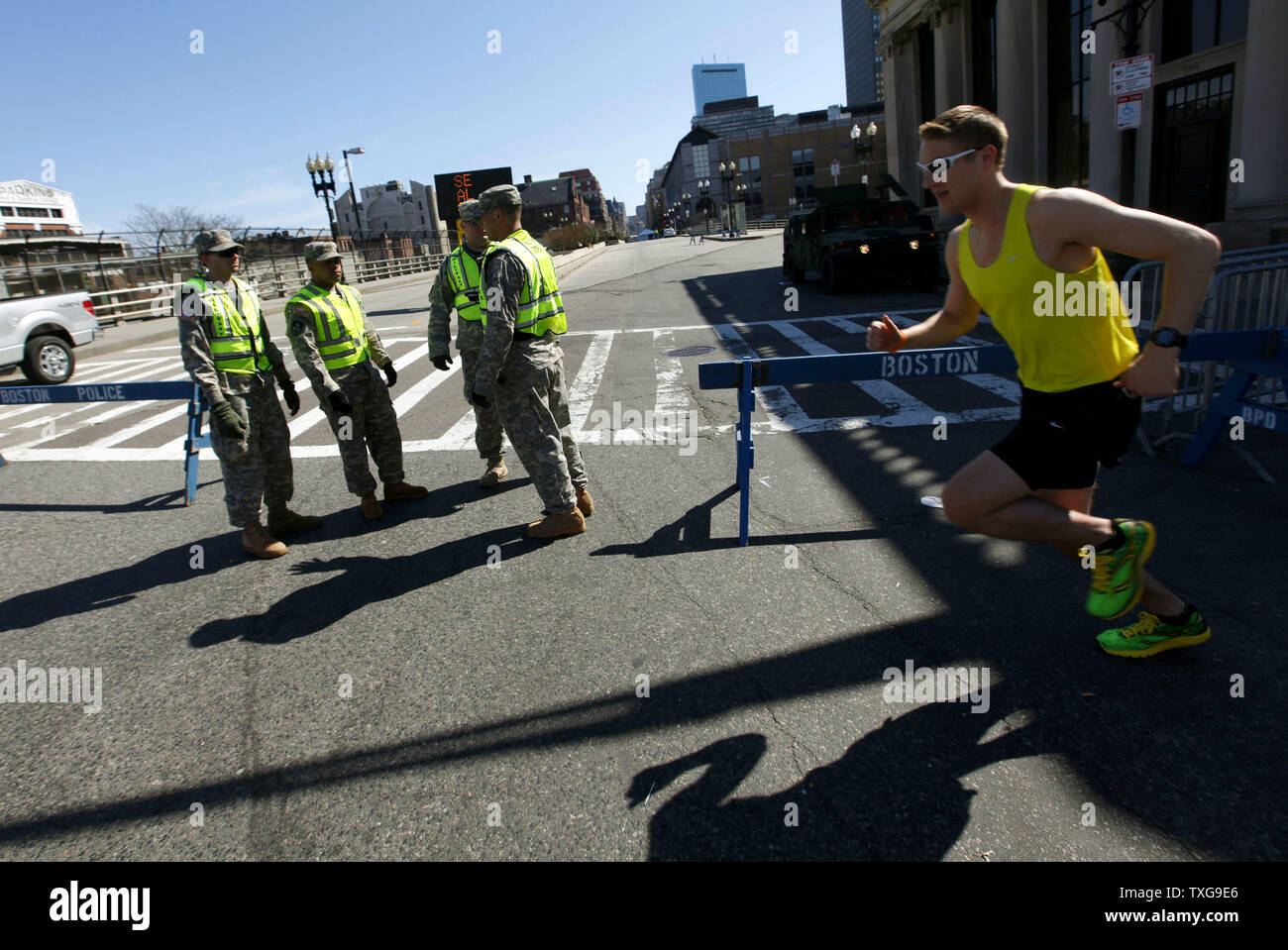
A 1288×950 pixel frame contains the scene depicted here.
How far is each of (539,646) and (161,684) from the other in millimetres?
1781

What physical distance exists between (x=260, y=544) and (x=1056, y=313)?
4766 millimetres

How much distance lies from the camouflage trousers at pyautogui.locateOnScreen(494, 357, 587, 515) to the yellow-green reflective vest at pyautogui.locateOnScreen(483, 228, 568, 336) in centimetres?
24

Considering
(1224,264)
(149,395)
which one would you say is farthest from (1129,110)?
(149,395)

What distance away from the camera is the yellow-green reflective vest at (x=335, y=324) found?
17.5 ft

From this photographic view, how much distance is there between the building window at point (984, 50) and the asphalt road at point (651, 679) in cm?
2716

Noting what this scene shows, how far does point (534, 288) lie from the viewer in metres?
4.71

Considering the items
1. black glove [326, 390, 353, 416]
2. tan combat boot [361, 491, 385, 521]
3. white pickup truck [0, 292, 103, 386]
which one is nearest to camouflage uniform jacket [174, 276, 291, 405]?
black glove [326, 390, 353, 416]

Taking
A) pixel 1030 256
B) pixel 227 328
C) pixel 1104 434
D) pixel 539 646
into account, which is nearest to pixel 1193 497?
pixel 1104 434

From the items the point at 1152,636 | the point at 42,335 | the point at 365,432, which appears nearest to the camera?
the point at 1152,636

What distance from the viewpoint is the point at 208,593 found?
15.1 ft

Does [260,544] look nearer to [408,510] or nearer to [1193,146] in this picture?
[408,510]

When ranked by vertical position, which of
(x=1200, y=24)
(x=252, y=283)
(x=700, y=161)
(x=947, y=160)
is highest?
(x=700, y=161)

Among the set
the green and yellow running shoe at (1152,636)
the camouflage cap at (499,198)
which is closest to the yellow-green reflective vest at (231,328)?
the camouflage cap at (499,198)

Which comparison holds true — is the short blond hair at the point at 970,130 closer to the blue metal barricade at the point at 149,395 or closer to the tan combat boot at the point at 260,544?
the tan combat boot at the point at 260,544
